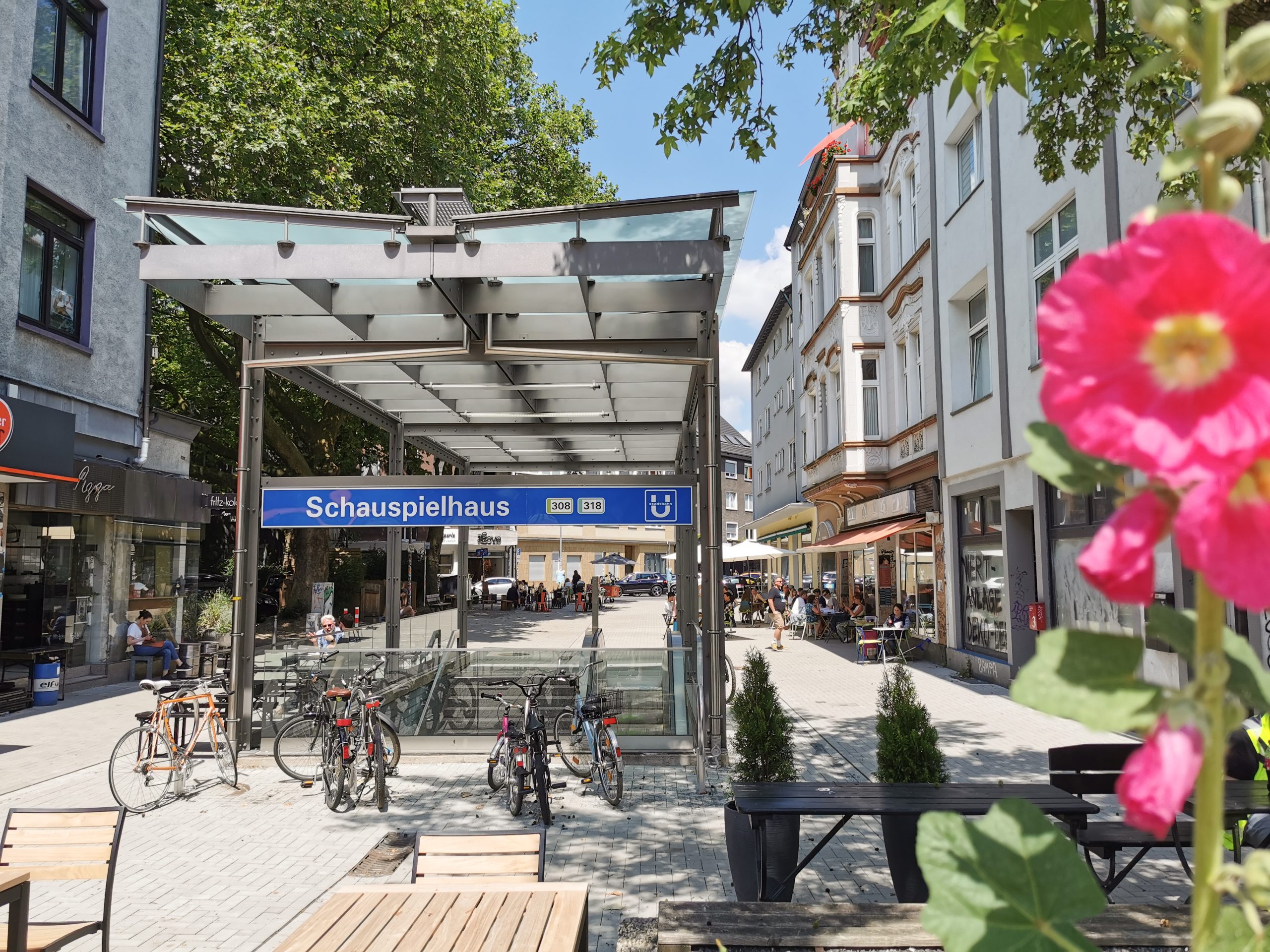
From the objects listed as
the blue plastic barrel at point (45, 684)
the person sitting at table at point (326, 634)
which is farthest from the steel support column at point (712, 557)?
the blue plastic barrel at point (45, 684)

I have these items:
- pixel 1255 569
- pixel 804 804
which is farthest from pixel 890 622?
pixel 1255 569

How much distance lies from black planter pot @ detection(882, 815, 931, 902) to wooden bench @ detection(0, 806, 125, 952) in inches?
169

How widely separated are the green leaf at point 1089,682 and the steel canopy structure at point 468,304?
757 cm

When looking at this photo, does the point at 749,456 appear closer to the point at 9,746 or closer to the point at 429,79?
the point at 429,79

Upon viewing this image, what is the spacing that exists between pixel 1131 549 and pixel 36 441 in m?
14.9

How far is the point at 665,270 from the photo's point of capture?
8461 millimetres

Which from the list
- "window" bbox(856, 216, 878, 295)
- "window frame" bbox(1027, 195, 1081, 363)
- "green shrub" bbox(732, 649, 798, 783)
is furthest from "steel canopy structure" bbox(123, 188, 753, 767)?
"window" bbox(856, 216, 878, 295)

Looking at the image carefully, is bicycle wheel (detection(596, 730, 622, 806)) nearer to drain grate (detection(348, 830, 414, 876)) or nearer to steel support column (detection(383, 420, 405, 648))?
drain grate (detection(348, 830, 414, 876))

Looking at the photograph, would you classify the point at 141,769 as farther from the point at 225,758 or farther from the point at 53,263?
the point at 53,263

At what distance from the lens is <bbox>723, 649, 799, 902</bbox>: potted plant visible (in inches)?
218

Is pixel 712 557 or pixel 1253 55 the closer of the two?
pixel 1253 55

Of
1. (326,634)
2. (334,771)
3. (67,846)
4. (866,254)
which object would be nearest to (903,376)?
(866,254)

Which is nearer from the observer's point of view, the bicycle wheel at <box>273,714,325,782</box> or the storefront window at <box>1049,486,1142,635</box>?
the bicycle wheel at <box>273,714,325,782</box>

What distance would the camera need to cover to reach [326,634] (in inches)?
612
